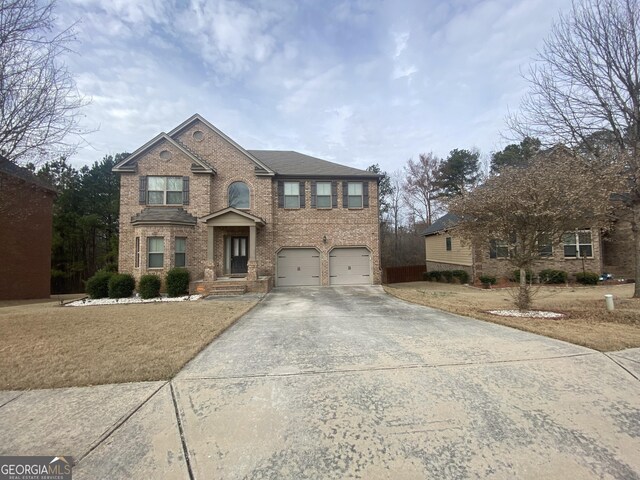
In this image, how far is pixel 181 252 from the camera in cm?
1426

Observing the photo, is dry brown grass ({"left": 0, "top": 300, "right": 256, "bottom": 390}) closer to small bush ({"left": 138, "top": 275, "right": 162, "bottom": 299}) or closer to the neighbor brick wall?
small bush ({"left": 138, "top": 275, "right": 162, "bottom": 299})

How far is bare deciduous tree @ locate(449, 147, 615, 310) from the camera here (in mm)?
6949

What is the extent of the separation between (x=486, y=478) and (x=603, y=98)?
12779mm

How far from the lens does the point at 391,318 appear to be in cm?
766

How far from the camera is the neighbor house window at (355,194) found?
54.5ft

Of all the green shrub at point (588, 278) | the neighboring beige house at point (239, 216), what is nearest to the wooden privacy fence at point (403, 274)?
the neighboring beige house at point (239, 216)

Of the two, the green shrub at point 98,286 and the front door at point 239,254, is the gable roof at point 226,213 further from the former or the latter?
the green shrub at point 98,286

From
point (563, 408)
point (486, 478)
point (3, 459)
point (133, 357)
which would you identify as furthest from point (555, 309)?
point (3, 459)

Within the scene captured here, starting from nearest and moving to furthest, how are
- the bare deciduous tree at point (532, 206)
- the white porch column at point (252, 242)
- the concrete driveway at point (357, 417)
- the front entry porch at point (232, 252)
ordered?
the concrete driveway at point (357, 417) → the bare deciduous tree at point (532, 206) → the front entry porch at point (232, 252) → the white porch column at point (252, 242)

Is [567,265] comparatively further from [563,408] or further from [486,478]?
[486,478]

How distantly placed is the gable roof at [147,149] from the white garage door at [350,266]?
794 centimetres

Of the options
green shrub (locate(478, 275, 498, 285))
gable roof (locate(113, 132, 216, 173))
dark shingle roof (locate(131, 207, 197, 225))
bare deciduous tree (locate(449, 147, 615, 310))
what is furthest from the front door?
green shrub (locate(478, 275, 498, 285))

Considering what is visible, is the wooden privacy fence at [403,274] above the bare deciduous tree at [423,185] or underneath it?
underneath

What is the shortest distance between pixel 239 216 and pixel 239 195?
77.7 inches
